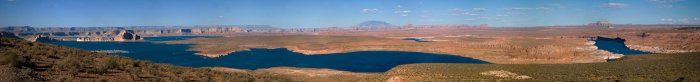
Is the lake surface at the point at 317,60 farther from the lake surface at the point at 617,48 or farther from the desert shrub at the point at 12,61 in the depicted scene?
the desert shrub at the point at 12,61

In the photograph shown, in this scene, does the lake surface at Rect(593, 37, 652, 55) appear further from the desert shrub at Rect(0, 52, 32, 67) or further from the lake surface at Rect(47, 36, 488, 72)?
the desert shrub at Rect(0, 52, 32, 67)

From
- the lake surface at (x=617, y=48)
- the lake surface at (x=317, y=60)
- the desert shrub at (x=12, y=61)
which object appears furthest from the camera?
the lake surface at (x=617, y=48)

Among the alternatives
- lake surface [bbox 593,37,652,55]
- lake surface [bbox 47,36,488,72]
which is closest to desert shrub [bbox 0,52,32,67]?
lake surface [bbox 47,36,488,72]

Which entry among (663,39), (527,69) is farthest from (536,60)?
(663,39)

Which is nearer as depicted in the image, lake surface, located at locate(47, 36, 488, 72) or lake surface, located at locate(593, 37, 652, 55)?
lake surface, located at locate(47, 36, 488, 72)

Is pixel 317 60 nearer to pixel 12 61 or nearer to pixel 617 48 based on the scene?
pixel 617 48

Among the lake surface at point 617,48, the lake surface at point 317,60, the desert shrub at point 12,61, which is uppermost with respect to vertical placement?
the desert shrub at point 12,61

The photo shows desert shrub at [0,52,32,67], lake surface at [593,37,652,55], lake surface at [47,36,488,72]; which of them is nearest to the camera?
desert shrub at [0,52,32,67]

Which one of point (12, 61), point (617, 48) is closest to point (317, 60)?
point (617, 48)

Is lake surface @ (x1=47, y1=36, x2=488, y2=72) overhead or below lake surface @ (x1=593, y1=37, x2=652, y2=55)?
below

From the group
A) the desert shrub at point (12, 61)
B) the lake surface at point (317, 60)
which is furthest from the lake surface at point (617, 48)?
the desert shrub at point (12, 61)

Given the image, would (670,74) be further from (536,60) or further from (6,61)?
(536,60)
